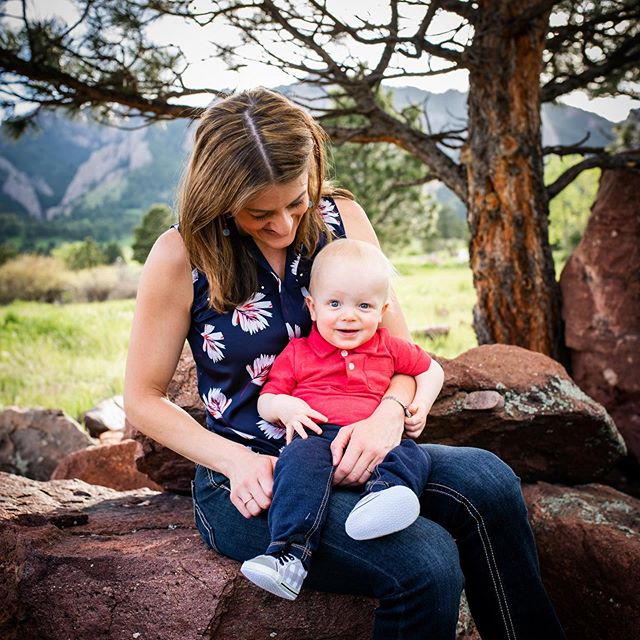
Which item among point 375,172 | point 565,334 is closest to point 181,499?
point 565,334

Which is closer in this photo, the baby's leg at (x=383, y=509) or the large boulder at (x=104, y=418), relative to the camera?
the baby's leg at (x=383, y=509)

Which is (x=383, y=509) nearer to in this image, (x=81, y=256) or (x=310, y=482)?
(x=310, y=482)

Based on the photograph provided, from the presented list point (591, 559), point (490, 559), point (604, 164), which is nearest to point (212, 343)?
point (490, 559)

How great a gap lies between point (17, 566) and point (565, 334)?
12.1 ft

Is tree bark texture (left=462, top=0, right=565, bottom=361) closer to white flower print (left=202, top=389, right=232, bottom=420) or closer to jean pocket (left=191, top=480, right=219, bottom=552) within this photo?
white flower print (left=202, top=389, right=232, bottom=420)

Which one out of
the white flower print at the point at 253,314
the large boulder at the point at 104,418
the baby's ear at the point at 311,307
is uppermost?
the baby's ear at the point at 311,307

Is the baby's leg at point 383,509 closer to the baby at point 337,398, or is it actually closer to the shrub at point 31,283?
the baby at point 337,398

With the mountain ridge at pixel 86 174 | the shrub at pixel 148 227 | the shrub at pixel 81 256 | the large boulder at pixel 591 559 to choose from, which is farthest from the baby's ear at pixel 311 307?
the mountain ridge at pixel 86 174

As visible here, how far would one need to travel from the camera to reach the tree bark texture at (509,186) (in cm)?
410

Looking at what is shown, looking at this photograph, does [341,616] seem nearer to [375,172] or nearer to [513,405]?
[513,405]

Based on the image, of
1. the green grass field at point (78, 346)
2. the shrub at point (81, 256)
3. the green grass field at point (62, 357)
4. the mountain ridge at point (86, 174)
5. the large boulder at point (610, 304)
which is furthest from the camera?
the mountain ridge at point (86, 174)

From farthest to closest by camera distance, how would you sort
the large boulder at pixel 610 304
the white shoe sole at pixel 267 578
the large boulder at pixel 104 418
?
the large boulder at pixel 104 418 → the large boulder at pixel 610 304 → the white shoe sole at pixel 267 578

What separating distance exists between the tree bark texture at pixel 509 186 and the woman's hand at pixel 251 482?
9.51 ft

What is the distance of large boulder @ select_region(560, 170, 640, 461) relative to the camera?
4059 millimetres
